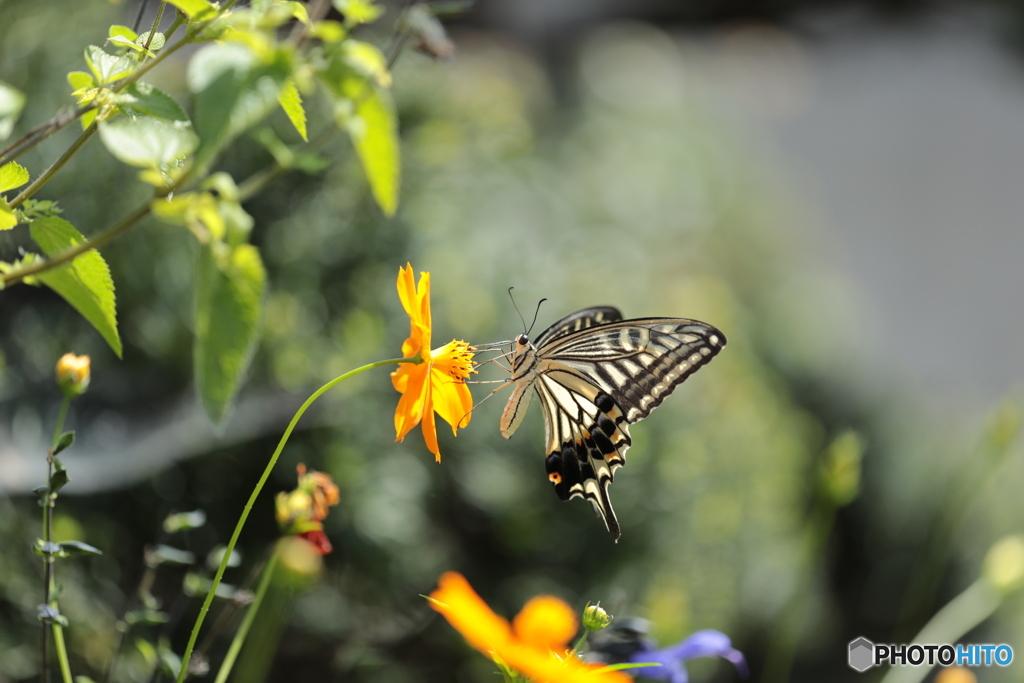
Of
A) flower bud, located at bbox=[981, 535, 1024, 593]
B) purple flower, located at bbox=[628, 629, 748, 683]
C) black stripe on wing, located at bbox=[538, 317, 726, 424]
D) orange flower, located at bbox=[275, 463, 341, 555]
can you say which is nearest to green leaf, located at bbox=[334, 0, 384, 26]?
orange flower, located at bbox=[275, 463, 341, 555]

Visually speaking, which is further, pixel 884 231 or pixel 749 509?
pixel 884 231

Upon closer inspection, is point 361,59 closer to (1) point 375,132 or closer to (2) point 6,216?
(1) point 375,132

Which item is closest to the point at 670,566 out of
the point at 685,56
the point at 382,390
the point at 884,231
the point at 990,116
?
the point at 382,390

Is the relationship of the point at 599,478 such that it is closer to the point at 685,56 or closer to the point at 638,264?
the point at 638,264

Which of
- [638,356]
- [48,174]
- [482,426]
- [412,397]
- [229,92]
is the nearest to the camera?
[229,92]

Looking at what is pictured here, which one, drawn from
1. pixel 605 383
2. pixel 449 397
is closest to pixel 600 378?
pixel 605 383

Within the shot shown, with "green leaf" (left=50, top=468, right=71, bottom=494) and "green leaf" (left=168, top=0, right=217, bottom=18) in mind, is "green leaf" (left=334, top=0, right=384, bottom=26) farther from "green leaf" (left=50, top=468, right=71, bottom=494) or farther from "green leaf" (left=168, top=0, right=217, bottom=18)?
"green leaf" (left=50, top=468, right=71, bottom=494)

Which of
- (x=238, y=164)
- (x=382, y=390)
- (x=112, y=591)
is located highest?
(x=238, y=164)
